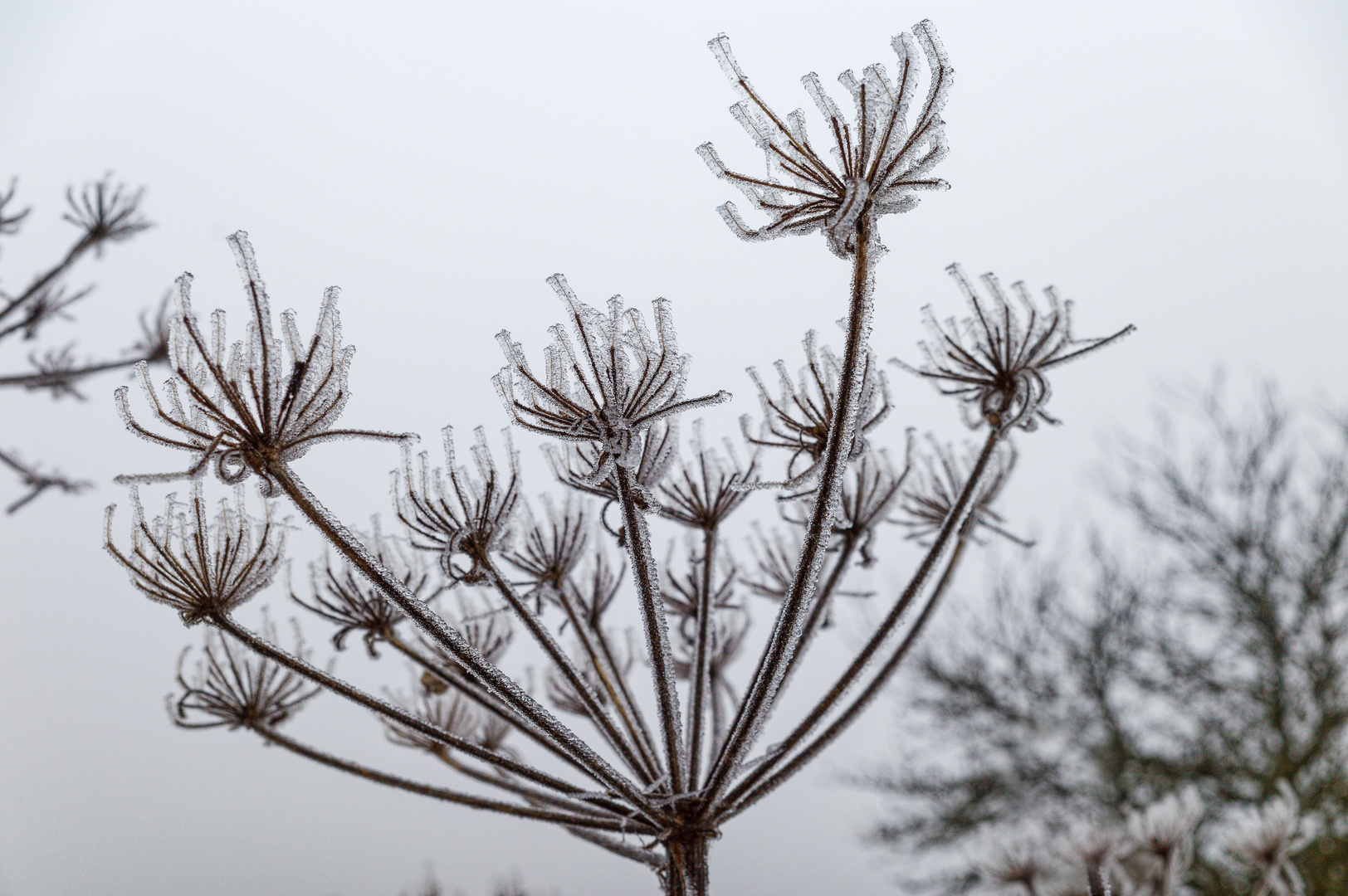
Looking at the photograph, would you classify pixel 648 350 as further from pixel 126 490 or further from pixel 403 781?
pixel 403 781

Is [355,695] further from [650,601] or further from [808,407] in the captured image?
[808,407]

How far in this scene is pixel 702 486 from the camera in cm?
205

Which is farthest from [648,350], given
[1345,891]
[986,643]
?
[986,643]

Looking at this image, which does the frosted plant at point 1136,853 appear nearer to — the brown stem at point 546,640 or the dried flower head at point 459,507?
the brown stem at point 546,640

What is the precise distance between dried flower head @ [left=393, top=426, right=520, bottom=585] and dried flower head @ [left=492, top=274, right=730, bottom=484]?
0.20 metres

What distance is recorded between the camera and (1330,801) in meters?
8.01

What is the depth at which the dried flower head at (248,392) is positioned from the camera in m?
1.34

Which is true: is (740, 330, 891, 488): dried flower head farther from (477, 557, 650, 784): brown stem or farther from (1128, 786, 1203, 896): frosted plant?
(1128, 786, 1203, 896): frosted plant

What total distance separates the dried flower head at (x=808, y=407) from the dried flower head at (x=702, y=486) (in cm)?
13

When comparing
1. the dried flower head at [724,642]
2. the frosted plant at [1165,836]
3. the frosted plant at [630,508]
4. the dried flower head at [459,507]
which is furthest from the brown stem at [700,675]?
the frosted plant at [1165,836]

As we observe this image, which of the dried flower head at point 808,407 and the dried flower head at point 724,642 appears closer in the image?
the dried flower head at point 808,407

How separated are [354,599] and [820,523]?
46.0 inches

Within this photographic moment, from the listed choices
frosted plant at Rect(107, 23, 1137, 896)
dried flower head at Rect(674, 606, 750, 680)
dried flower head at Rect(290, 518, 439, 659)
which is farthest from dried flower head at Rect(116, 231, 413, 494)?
dried flower head at Rect(674, 606, 750, 680)

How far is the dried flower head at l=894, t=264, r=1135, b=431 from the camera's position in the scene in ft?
5.70
